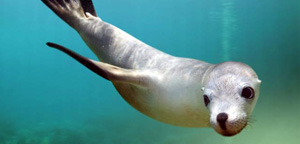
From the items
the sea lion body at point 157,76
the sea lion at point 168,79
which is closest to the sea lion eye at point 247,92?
the sea lion at point 168,79

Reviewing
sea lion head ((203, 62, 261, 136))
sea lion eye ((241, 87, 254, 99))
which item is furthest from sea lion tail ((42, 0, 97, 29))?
sea lion eye ((241, 87, 254, 99))

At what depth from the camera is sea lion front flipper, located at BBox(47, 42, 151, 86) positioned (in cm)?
221

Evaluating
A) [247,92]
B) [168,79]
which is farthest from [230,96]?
[168,79]

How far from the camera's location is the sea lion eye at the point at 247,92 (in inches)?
67.2

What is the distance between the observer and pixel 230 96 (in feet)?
5.50

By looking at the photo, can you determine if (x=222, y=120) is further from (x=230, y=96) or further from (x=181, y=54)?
(x=181, y=54)

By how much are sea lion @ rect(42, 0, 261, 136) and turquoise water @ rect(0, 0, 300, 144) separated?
19.1 ft

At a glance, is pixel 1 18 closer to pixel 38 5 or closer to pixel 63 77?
pixel 38 5

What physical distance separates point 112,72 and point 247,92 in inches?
39.1

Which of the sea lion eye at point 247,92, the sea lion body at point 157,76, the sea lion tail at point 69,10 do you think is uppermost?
the sea lion tail at point 69,10

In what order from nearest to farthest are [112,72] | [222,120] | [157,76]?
1. [222,120]
2. [112,72]
3. [157,76]

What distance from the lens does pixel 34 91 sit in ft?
77.5

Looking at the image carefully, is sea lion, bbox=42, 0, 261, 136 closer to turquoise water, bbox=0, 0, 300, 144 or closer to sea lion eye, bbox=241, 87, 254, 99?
sea lion eye, bbox=241, 87, 254, 99

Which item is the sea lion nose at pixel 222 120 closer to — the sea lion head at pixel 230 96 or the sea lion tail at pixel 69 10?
the sea lion head at pixel 230 96
